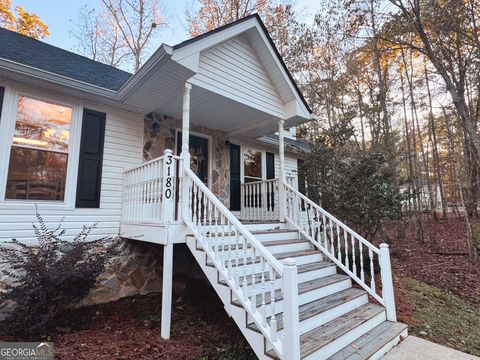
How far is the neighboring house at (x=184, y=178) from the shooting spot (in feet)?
9.98

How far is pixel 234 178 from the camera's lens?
7.11 meters

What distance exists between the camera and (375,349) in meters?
2.93

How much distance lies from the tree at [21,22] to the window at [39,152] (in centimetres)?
1253

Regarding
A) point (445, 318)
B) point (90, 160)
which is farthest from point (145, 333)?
point (445, 318)

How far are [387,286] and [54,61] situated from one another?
663cm

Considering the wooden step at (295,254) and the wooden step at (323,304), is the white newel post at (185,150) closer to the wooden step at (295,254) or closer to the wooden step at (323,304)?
the wooden step at (295,254)

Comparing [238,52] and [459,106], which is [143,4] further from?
[459,106]

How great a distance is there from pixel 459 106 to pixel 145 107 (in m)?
8.14

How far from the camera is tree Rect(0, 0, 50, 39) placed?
40.4 feet

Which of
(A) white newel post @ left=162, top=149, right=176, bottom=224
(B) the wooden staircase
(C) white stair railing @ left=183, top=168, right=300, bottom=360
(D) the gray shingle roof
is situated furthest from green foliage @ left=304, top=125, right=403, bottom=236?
(D) the gray shingle roof

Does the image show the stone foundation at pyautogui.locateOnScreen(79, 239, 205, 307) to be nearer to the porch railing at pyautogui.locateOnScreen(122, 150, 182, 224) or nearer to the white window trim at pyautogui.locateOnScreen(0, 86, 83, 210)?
the porch railing at pyautogui.locateOnScreen(122, 150, 182, 224)

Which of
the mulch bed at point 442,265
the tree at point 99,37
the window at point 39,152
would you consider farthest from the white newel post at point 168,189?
the tree at point 99,37

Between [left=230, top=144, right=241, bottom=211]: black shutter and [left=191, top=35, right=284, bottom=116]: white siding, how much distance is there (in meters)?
1.93

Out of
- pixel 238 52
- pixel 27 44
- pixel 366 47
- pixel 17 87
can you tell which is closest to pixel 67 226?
pixel 17 87
